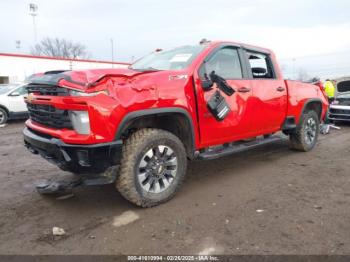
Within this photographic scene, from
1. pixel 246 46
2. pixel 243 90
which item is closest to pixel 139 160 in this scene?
pixel 243 90

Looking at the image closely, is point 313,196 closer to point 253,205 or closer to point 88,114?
point 253,205

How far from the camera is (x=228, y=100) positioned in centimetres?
462

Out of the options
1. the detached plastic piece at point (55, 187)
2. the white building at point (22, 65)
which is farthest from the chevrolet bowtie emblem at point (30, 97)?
the white building at point (22, 65)

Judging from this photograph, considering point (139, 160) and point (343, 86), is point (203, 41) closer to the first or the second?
point (139, 160)

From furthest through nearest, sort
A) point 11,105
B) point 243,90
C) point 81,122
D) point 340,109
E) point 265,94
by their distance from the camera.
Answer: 1. point 11,105
2. point 340,109
3. point 265,94
4. point 243,90
5. point 81,122

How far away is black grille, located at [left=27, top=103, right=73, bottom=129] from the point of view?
3.53m

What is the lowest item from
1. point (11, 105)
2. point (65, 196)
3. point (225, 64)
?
point (65, 196)

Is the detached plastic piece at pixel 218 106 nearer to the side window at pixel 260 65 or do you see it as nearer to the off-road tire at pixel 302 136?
the side window at pixel 260 65

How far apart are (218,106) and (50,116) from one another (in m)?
2.04

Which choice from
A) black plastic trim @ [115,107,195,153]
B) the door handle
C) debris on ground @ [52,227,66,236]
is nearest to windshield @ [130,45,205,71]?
black plastic trim @ [115,107,195,153]

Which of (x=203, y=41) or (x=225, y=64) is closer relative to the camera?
(x=225, y=64)

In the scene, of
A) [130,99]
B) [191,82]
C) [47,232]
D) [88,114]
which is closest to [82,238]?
[47,232]

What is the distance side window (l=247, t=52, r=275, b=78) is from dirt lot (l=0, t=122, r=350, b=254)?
1.58 metres

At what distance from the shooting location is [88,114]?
11.0 feet
